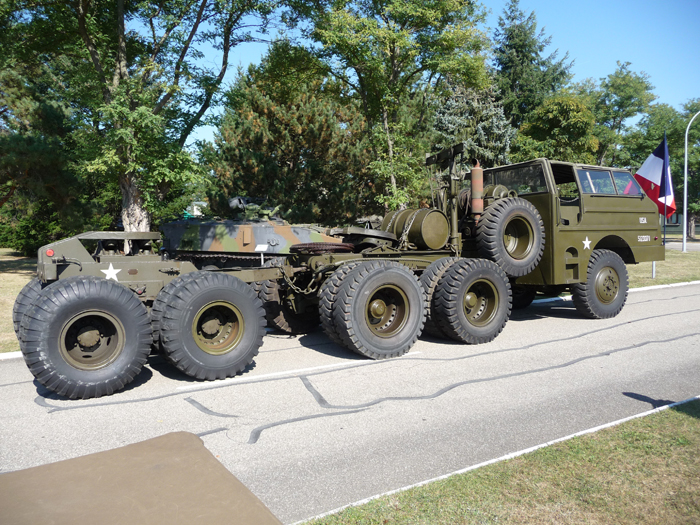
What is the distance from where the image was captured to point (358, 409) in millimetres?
4871

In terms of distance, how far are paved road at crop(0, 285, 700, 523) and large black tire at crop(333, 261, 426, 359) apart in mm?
255

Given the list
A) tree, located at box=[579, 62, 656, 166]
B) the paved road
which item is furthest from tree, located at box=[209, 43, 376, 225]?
tree, located at box=[579, 62, 656, 166]

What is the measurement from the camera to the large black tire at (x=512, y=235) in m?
7.79

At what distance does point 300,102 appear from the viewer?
17.6m

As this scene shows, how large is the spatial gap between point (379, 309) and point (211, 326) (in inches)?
85.6

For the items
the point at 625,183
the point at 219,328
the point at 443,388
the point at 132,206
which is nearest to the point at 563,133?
the point at 625,183

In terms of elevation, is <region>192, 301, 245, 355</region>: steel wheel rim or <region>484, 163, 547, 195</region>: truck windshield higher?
<region>484, 163, 547, 195</region>: truck windshield

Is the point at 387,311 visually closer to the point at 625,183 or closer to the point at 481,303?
the point at 481,303

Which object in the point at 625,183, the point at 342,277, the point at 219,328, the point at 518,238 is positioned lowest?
the point at 219,328

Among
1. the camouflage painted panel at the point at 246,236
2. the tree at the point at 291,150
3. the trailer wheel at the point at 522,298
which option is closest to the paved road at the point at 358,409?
the camouflage painted panel at the point at 246,236

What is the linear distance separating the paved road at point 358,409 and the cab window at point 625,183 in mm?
3066

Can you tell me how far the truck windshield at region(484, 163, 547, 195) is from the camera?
867 centimetres

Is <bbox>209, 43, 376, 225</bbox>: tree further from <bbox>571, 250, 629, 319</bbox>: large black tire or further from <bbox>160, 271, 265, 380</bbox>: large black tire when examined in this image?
<bbox>160, 271, 265, 380</bbox>: large black tire

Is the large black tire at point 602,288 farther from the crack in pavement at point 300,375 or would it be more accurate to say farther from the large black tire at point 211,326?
the large black tire at point 211,326
